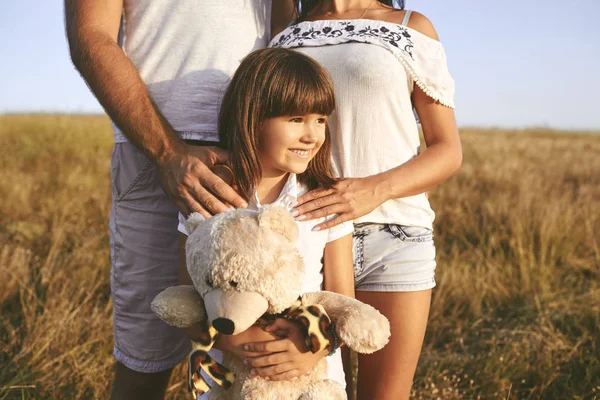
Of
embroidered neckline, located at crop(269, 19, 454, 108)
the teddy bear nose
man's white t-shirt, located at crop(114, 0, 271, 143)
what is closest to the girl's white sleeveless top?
embroidered neckline, located at crop(269, 19, 454, 108)

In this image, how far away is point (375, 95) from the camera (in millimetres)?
1978

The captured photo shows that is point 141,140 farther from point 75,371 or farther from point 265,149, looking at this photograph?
point 75,371

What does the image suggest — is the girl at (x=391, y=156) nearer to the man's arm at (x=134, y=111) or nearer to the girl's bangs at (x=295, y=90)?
the girl's bangs at (x=295, y=90)

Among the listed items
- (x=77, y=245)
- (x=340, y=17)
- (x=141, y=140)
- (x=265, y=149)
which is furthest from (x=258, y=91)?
(x=77, y=245)

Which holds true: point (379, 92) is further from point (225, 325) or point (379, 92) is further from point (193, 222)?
point (225, 325)

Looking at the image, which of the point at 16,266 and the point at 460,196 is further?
the point at 460,196

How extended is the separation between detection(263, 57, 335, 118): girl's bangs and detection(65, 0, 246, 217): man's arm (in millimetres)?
257

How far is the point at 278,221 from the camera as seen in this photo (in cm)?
140

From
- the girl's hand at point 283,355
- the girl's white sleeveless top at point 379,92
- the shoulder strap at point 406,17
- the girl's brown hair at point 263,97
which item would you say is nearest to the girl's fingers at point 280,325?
the girl's hand at point 283,355

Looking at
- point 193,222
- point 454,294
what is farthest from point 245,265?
→ point 454,294

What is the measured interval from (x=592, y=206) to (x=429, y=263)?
4956mm

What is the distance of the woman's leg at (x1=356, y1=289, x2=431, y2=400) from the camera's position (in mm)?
2021

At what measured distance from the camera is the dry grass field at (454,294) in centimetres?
304

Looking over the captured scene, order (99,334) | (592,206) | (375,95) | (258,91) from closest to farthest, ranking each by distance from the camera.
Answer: (258,91), (375,95), (99,334), (592,206)
